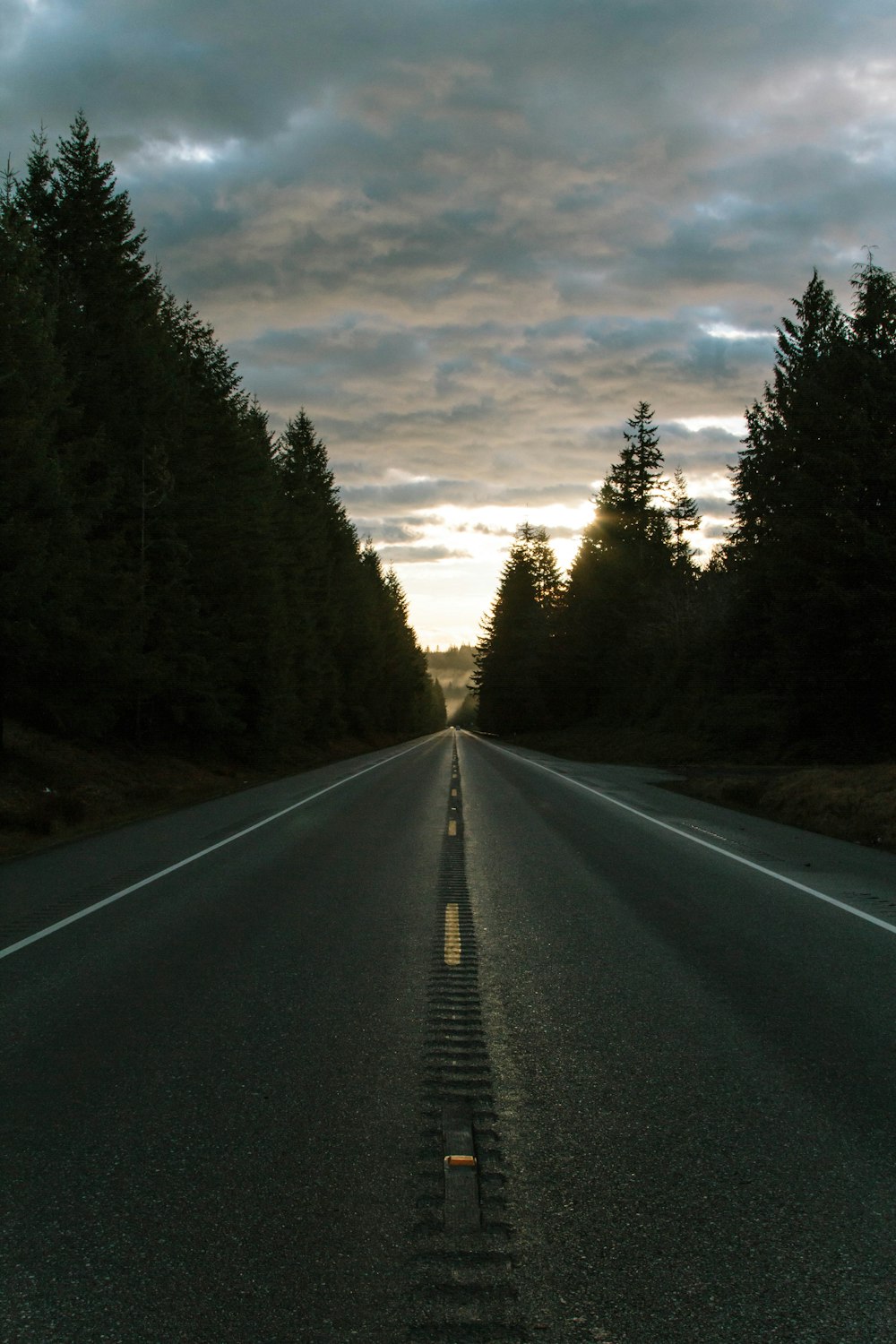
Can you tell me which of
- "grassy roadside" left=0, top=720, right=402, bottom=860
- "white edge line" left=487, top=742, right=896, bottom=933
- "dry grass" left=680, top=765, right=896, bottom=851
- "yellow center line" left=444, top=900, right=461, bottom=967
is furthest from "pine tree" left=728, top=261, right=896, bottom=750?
"yellow center line" left=444, top=900, right=461, bottom=967

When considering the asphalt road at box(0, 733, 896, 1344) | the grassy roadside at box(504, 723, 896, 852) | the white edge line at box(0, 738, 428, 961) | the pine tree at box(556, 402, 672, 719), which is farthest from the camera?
the pine tree at box(556, 402, 672, 719)

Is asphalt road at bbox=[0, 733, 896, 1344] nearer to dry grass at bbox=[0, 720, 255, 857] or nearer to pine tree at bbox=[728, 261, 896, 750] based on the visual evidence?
dry grass at bbox=[0, 720, 255, 857]

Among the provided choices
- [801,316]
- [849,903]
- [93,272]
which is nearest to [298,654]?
[93,272]

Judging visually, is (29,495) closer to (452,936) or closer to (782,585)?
(452,936)

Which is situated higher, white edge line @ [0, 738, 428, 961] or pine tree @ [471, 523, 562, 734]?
pine tree @ [471, 523, 562, 734]

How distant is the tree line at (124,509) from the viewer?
1931 centimetres

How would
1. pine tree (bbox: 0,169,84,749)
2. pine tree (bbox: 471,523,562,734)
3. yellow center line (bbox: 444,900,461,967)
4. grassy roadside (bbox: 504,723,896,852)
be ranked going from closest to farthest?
yellow center line (bbox: 444,900,461,967) < grassy roadside (bbox: 504,723,896,852) < pine tree (bbox: 0,169,84,749) < pine tree (bbox: 471,523,562,734)

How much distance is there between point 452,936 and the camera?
26.2 ft

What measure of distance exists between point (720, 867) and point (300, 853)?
538cm

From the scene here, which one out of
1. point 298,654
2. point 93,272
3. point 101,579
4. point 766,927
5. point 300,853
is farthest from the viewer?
point 298,654

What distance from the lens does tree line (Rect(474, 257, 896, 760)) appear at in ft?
97.4

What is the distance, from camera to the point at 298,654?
47.0 m

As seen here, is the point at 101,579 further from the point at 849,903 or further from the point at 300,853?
the point at 849,903

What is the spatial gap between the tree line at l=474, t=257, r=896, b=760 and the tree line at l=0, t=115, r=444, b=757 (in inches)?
748
